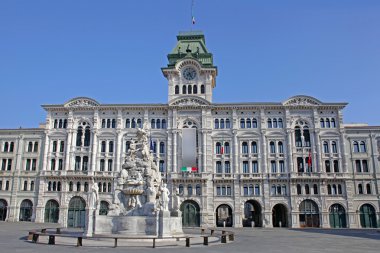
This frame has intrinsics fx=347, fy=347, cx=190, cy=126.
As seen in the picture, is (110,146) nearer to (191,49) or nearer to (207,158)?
(207,158)

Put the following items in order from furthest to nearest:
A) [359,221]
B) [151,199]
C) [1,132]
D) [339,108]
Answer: [1,132]
[339,108]
[359,221]
[151,199]

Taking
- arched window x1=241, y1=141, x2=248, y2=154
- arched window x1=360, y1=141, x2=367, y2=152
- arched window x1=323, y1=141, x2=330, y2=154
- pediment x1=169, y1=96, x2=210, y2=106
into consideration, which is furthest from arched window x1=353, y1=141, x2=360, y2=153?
pediment x1=169, y1=96, x2=210, y2=106

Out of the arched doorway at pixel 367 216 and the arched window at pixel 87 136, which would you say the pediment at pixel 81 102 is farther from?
the arched doorway at pixel 367 216

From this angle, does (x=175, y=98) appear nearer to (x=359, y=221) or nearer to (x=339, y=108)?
(x=339, y=108)

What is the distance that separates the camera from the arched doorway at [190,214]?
58.7 metres

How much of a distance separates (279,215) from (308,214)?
269 inches

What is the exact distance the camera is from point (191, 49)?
70250mm

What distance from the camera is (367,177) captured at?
5894 centimetres

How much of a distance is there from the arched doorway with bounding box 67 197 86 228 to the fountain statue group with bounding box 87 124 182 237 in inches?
1268

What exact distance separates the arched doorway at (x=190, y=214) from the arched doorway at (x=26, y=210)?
27.7 meters

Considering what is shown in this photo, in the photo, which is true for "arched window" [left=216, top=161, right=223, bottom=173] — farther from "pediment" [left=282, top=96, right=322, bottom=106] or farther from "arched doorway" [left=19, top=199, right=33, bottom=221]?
"arched doorway" [left=19, top=199, right=33, bottom=221]

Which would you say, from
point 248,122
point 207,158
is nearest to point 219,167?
point 207,158

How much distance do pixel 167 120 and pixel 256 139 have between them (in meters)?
16.4

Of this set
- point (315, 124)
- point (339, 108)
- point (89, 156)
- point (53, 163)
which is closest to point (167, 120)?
point (89, 156)
